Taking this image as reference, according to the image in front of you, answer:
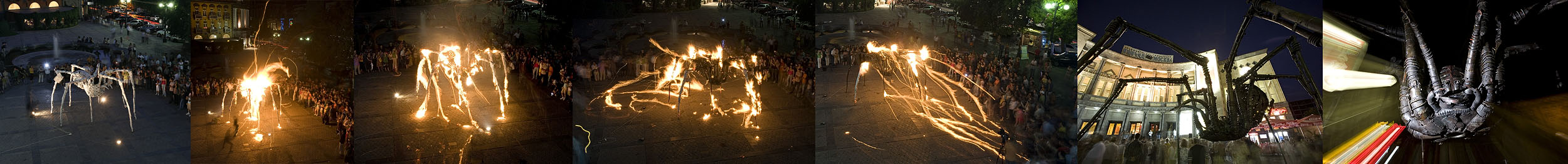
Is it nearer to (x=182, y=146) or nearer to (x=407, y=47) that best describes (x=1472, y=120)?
(x=407, y=47)

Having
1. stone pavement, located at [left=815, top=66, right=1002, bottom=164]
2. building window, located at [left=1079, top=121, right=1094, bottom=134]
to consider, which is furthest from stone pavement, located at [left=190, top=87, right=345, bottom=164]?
building window, located at [left=1079, top=121, right=1094, bottom=134]

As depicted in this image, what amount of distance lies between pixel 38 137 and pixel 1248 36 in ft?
16.0

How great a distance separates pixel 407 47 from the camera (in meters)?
3.73

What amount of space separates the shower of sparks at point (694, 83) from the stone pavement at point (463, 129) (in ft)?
0.96

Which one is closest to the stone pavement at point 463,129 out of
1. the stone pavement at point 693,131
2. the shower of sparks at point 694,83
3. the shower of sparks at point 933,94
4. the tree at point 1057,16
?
the stone pavement at point 693,131

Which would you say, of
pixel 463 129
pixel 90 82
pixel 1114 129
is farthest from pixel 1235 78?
pixel 90 82

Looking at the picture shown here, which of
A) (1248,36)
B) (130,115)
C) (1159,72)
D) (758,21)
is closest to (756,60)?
(758,21)

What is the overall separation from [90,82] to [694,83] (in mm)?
2302

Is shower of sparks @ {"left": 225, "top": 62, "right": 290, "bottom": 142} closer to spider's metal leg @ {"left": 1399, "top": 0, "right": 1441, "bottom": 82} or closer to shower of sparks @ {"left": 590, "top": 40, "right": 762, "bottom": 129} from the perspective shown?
shower of sparks @ {"left": 590, "top": 40, "right": 762, "bottom": 129}

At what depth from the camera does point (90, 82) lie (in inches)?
140

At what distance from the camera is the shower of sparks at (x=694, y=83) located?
3732mm

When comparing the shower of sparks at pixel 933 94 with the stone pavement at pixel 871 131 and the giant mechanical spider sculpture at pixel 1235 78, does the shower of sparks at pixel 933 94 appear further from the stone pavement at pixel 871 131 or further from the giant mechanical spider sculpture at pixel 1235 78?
the giant mechanical spider sculpture at pixel 1235 78

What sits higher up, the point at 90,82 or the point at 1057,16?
the point at 1057,16

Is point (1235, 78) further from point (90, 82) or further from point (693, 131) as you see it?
point (90, 82)
